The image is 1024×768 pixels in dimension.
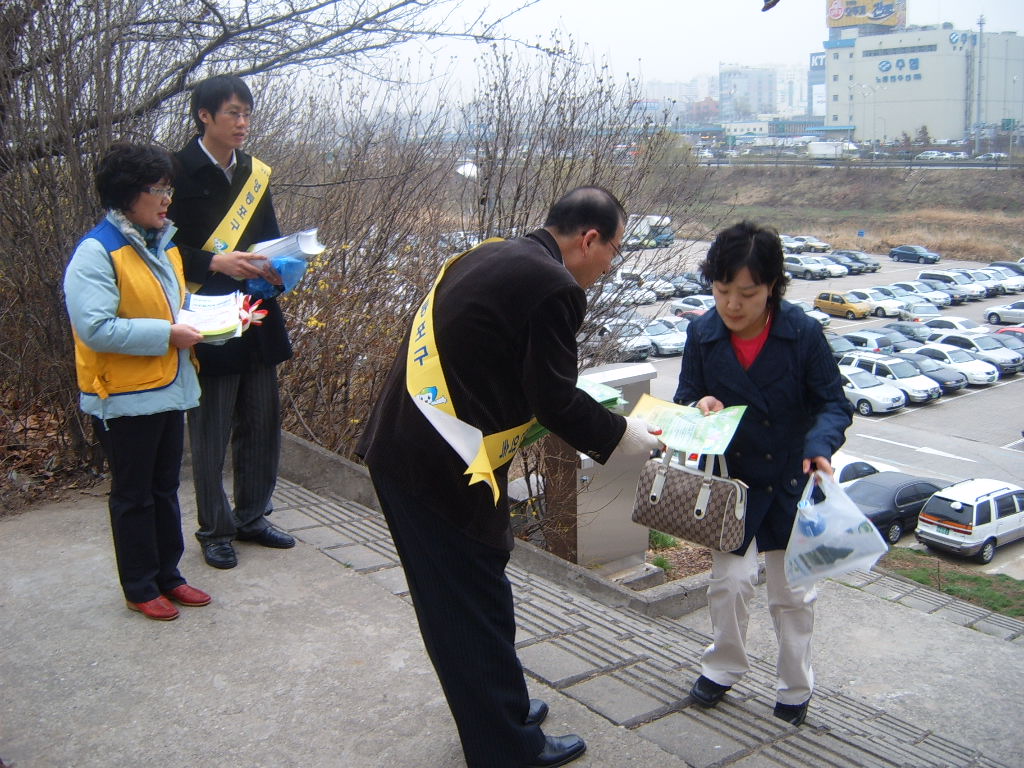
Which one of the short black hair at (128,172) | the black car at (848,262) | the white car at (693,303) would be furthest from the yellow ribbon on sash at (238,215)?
the black car at (848,262)

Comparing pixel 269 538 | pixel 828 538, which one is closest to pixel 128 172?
pixel 269 538

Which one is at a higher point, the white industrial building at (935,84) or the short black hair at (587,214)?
the white industrial building at (935,84)

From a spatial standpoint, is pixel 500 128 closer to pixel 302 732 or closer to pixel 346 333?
pixel 346 333

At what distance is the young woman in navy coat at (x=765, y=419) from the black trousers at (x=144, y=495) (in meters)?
2.01

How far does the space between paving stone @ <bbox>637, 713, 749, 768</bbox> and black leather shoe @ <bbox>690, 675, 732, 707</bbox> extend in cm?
15

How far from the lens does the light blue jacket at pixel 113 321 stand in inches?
135

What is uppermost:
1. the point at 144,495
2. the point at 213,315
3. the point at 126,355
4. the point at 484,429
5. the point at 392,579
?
the point at 213,315

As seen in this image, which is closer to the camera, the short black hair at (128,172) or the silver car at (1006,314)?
the short black hair at (128,172)

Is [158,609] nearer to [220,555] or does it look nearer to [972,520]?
[220,555]

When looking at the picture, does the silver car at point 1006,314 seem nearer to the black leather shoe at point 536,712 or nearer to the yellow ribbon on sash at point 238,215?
the yellow ribbon on sash at point 238,215

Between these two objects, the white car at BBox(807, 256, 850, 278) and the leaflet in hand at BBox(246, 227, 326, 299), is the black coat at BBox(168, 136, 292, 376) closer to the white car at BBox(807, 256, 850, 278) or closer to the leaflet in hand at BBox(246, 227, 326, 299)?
the leaflet in hand at BBox(246, 227, 326, 299)

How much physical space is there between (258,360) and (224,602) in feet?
3.44

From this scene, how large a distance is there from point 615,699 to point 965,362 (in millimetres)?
31648

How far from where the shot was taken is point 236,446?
447 centimetres
